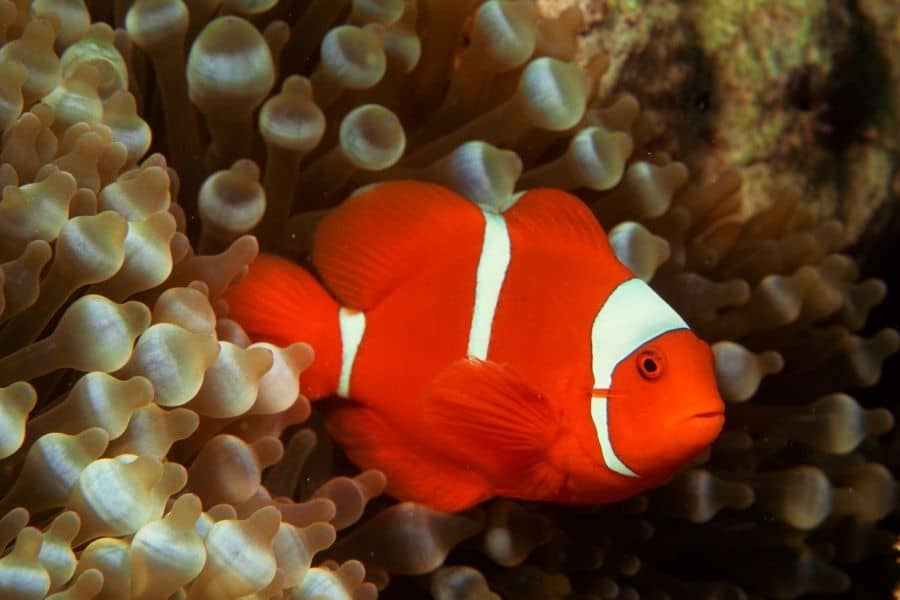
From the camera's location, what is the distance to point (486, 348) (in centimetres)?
112

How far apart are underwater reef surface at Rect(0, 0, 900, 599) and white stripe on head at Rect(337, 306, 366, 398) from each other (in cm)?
9

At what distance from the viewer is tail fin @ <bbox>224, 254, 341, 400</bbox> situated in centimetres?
112

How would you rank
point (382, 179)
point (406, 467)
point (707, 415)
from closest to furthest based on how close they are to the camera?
point (707, 415) < point (406, 467) < point (382, 179)

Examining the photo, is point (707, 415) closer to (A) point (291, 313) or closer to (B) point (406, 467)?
(B) point (406, 467)

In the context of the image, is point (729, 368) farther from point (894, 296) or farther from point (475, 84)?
point (894, 296)

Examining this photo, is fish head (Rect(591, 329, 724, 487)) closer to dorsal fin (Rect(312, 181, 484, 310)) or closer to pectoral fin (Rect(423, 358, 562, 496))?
pectoral fin (Rect(423, 358, 562, 496))

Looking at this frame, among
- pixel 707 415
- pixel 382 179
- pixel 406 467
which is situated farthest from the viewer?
pixel 382 179

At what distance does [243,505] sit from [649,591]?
2.24 ft

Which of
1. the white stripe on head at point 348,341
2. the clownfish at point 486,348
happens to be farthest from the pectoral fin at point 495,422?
the white stripe on head at point 348,341

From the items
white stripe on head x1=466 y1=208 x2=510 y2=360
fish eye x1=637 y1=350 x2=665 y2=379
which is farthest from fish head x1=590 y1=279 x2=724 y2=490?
white stripe on head x1=466 y1=208 x2=510 y2=360

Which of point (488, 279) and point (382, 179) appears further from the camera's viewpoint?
point (382, 179)

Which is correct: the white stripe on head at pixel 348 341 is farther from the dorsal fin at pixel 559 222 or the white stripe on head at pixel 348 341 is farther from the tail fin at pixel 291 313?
the dorsal fin at pixel 559 222

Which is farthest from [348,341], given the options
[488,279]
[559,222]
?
[559,222]

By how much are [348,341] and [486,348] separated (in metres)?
0.16
